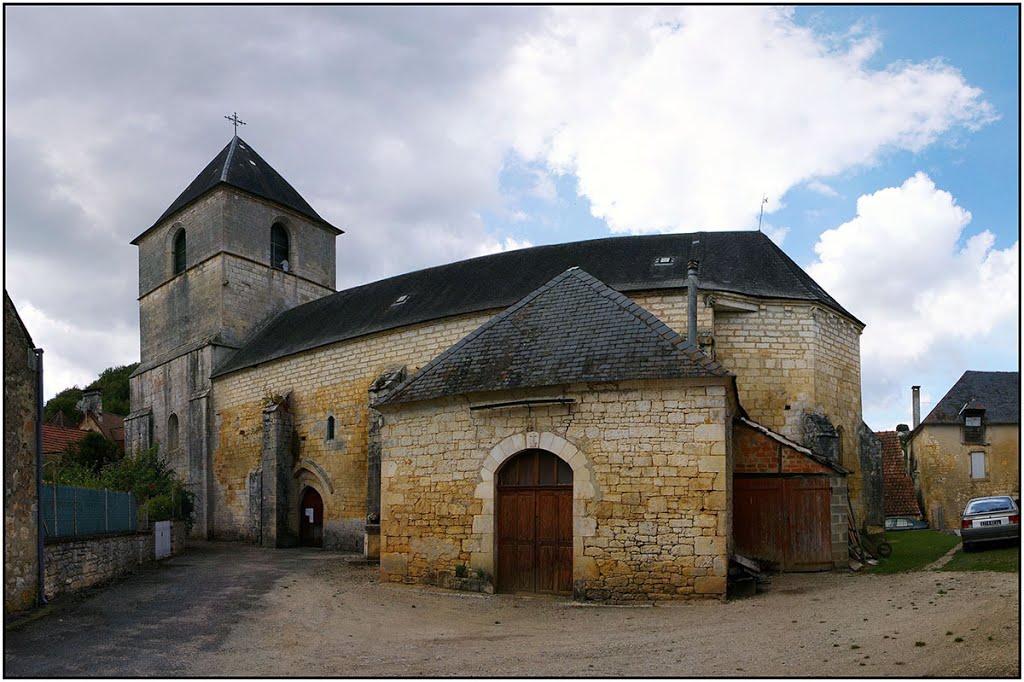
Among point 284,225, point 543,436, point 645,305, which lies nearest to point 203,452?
point 284,225

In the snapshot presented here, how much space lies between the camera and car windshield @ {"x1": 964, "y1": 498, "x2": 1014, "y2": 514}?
13.3m

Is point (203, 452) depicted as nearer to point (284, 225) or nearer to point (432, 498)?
point (284, 225)

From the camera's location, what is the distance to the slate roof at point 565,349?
36.6 ft

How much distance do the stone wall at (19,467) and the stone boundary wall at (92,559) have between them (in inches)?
27.5

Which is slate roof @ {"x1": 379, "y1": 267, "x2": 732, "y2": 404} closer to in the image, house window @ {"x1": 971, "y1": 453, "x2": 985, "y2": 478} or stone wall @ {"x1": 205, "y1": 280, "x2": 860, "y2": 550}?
stone wall @ {"x1": 205, "y1": 280, "x2": 860, "y2": 550}

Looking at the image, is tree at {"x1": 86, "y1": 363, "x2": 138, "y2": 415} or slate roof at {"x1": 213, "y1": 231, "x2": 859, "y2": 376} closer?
slate roof at {"x1": 213, "y1": 231, "x2": 859, "y2": 376}

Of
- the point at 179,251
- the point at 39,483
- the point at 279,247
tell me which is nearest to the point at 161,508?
the point at 39,483

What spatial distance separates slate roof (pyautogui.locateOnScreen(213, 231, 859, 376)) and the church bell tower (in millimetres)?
2246

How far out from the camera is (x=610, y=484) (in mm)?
10969

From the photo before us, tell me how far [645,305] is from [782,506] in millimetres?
5363

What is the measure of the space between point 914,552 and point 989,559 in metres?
3.00

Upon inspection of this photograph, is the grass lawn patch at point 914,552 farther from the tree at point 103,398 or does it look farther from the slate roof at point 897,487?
the tree at point 103,398

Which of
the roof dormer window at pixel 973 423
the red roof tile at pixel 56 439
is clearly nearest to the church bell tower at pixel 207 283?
the red roof tile at pixel 56 439

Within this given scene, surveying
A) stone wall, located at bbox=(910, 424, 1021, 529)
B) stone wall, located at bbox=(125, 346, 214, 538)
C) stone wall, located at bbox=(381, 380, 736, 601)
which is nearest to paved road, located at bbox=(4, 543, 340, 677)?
stone wall, located at bbox=(381, 380, 736, 601)
